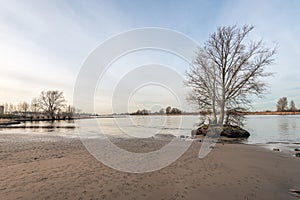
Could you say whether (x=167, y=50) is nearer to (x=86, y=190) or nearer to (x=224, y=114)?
(x=86, y=190)

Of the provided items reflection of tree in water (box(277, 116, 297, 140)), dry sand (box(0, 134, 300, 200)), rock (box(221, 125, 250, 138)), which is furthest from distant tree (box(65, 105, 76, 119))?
dry sand (box(0, 134, 300, 200))

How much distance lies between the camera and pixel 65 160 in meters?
8.20

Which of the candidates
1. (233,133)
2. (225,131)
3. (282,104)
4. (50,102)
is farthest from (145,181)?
(282,104)

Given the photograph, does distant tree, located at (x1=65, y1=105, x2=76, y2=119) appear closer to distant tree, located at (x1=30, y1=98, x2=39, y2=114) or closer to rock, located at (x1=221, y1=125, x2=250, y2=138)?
distant tree, located at (x1=30, y1=98, x2=39, y2=114)

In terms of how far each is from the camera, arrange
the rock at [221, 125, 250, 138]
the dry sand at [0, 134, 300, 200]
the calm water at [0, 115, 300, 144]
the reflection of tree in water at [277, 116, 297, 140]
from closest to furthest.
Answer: the dry sand at [0, 134, 300, 200] → the calm water at [0, 115, 300, 144] → the rock at [221, 125, 250, 138] → the reflection of tree in water at [277, 116, 297, 140]

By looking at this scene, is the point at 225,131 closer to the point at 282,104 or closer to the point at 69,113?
the point at 69,113

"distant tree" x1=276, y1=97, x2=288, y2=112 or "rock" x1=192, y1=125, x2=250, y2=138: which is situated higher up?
Answer: "distant tree" x1=276, y1=97, x2=288, y2=112

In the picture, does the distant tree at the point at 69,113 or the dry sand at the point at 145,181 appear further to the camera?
the distant tree at the point at 69,113

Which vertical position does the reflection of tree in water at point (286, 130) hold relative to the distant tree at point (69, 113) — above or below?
below

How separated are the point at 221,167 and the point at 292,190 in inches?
102

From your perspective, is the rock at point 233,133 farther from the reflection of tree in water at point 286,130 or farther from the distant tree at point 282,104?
the distant tree at point 282,104

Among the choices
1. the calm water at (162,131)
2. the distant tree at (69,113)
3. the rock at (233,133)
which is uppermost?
the distant tree at (69,113)

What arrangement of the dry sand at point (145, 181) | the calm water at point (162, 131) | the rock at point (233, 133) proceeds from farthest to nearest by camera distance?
the rock at point (233, 133) → the calm water at point (162, 131) → the dry sand at point (145, 181)

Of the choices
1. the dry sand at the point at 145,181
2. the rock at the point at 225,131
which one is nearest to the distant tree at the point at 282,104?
the rock at the point at 225,131
